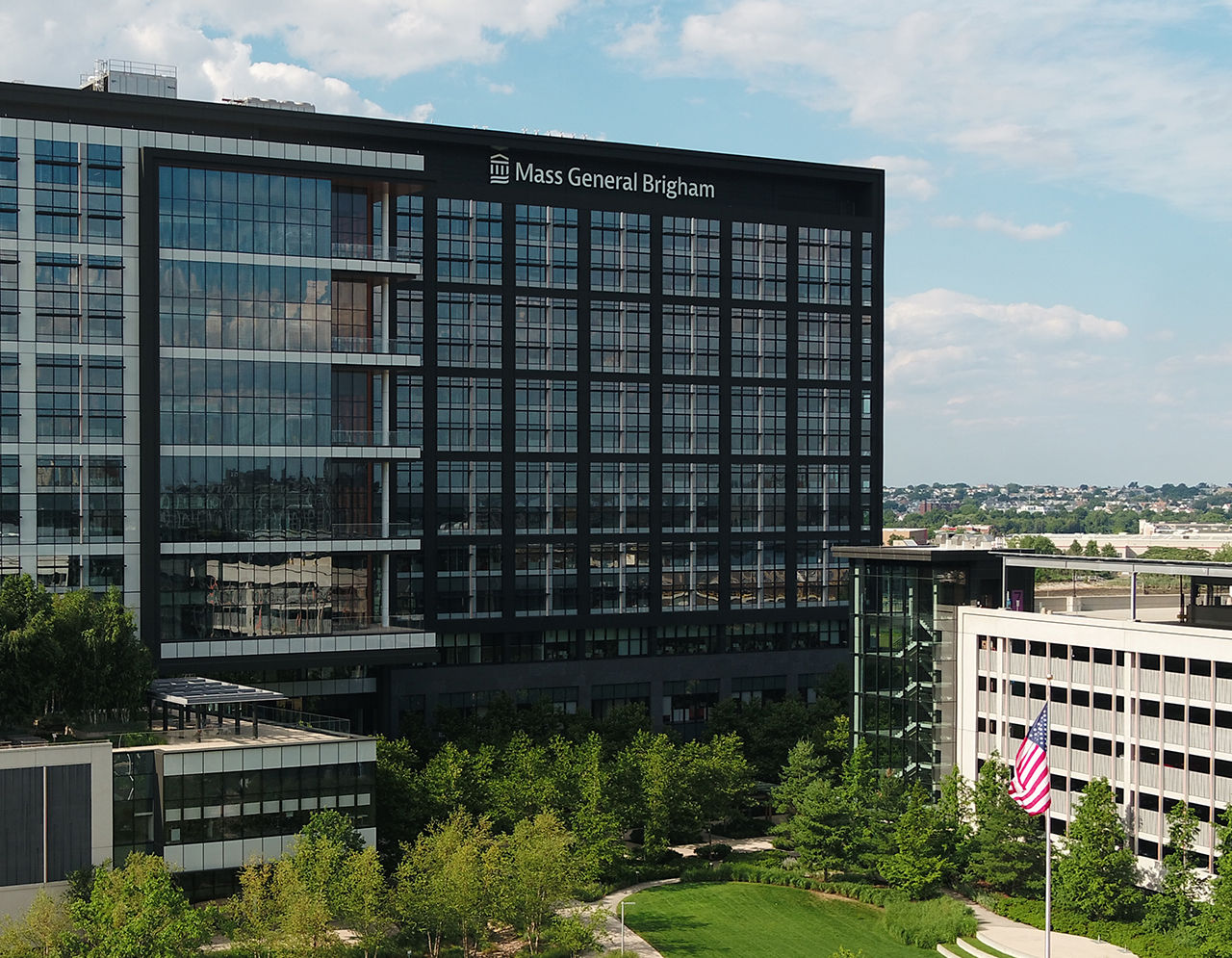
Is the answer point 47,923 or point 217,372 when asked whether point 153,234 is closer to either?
point 217,372

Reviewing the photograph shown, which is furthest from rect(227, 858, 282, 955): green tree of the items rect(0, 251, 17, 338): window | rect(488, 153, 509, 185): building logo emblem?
rect(488, 153, 509, 185): building logo emblem

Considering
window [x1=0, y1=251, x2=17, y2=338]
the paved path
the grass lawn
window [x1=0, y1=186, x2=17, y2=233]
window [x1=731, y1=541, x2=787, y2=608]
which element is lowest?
the grass lawn

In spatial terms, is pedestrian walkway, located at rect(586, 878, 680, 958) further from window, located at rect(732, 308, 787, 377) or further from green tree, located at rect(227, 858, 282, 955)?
window, located at rect(732, 308, 787, 377)

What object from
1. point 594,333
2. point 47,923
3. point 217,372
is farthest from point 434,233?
point 47,923

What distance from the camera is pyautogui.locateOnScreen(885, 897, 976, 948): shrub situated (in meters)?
73.4

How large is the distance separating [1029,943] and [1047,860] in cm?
687

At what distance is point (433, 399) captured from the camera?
382 feet

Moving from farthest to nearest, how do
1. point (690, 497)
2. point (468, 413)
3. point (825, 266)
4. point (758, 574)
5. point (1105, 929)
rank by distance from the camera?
point (825, 266) → point (758, 574) → point (690, 497) → point (468, 413) → point (1105, 929)

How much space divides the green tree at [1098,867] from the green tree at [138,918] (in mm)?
42045

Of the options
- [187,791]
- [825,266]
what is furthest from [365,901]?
[825,266]

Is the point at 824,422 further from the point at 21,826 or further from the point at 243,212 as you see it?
the point at 21,826

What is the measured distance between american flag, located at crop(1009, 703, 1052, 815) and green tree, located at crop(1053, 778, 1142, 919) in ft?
11.9

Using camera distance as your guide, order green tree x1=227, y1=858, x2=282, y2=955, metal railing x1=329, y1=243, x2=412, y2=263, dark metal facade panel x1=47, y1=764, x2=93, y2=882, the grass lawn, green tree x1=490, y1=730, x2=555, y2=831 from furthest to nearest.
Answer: metal railing x1=329, y1=243, x2=412, y2=263, green tree x1=490, y1=730, x2=555, y2=831, the grass lawn, dark metal facade panel x1=47, y1=764, x2=93, y2=882, green tree x1=227, y1=858, x2=282, y2=955

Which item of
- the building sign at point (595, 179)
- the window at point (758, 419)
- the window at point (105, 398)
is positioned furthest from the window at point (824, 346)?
the window at point (105, 398)
